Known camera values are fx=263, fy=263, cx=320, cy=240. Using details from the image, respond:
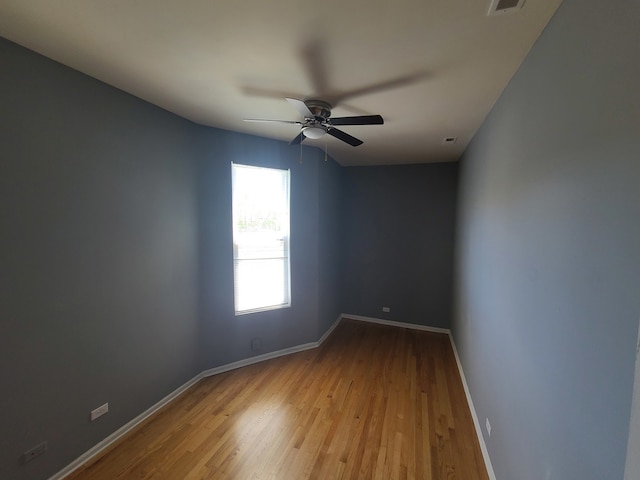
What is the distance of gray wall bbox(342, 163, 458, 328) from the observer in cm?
422

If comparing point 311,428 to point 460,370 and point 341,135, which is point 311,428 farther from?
point 341,135

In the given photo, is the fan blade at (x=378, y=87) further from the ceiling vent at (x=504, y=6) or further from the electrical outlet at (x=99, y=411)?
the electrical outlet at (x=99, y=411)

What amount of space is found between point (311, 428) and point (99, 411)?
1.63 metres

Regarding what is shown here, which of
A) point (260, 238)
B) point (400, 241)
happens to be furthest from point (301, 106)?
point (400, 241)

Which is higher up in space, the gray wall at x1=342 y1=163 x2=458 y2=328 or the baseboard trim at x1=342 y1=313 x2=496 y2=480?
the gray wall at x1=342 y1=163 x2=458 y2=328

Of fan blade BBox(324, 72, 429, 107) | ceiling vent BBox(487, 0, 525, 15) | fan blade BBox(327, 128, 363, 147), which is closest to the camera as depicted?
ceiling vent BBox(487, 0, 525, 15)

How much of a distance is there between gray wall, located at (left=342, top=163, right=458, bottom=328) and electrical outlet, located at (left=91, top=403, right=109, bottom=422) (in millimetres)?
3497

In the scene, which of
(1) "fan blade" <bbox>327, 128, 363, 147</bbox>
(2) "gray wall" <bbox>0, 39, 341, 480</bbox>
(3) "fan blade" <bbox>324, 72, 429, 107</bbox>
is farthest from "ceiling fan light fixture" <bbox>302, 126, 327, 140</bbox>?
(2) "gray wall" <bbox>0, 39, 341, 480</bbox>

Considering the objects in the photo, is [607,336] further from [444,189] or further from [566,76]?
[444,189]

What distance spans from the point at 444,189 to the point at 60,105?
4.40 meters

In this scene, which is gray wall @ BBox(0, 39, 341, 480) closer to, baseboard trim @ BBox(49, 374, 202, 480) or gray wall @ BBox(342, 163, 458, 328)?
baseboard trim @ BBox(49, 374, 202, 480)

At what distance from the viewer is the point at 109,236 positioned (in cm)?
199

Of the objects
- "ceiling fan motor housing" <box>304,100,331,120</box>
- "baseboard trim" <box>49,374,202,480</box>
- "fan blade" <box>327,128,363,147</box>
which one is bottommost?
"baseboard trim" <box>49,374,202,480</box>

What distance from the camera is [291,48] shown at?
1.46 m
